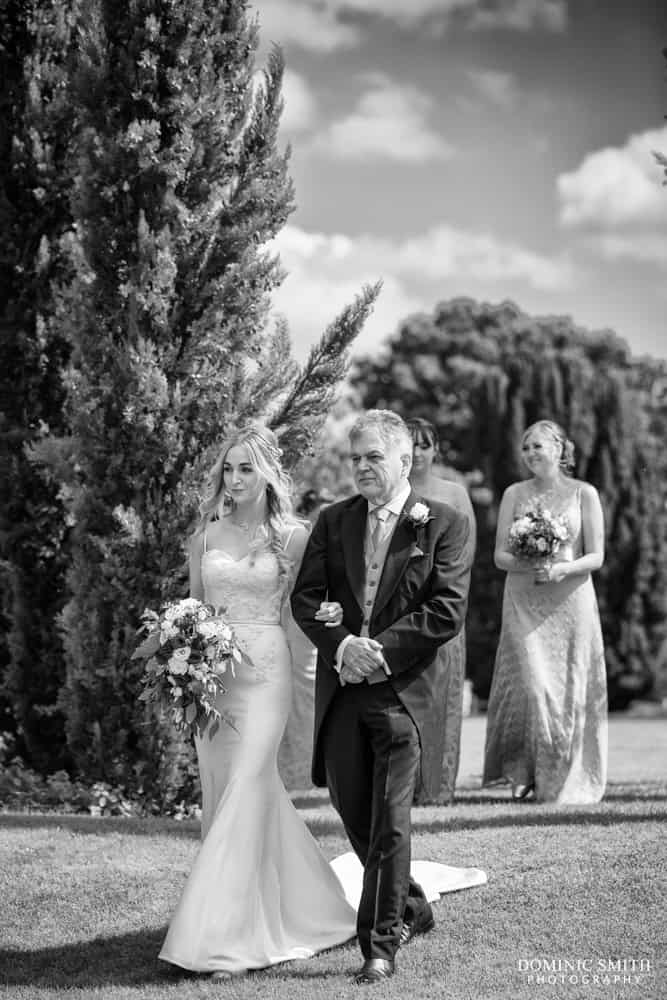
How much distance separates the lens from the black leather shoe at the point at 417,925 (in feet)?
21.6

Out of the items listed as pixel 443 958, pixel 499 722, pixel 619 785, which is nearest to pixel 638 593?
pixel 619 785

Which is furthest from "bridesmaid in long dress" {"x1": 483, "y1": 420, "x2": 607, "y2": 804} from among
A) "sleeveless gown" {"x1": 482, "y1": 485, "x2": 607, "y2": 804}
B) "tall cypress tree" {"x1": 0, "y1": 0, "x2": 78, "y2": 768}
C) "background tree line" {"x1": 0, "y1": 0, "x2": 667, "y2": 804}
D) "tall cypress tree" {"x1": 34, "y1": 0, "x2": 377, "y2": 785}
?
"tall cypress tree" {"x1": 0, "y1": 0, "x2": 78, "y2": 768}

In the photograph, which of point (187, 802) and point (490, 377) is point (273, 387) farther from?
point (490, 377)

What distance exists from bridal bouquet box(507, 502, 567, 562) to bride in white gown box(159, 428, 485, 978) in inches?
144

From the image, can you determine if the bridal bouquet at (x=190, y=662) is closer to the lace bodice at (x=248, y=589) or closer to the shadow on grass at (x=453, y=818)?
the lace bodice at (x=248, y=589)

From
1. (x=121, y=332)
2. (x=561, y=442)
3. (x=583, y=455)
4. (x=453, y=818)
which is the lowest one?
(x=453, y=818)

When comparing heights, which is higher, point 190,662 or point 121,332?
point 121,332

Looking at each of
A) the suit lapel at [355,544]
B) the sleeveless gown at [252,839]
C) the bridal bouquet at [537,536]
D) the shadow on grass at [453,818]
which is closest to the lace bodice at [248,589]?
the sleeveless gown at [252,839]

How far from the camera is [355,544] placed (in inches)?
251

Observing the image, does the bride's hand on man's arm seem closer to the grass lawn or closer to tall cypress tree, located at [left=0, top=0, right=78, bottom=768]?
the grass lawn

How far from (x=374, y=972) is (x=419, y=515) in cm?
219

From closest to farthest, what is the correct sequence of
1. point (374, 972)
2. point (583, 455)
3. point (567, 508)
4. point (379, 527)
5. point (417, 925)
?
1. point (374, 972)
2. point (379, 527)
3. point (417, 925)
4. point (567, 508)
5. point (583, 455)

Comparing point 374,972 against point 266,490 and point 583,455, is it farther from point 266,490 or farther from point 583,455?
point 583,455

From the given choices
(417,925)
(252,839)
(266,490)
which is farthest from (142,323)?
(417,925)
